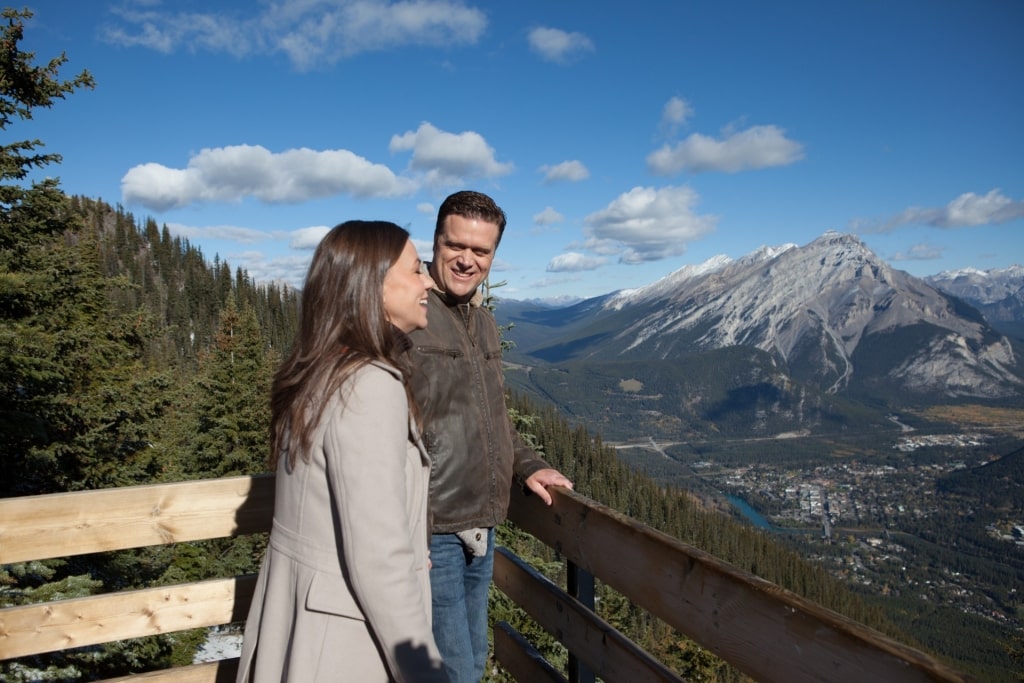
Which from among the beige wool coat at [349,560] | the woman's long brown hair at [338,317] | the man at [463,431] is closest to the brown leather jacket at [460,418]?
the man at [463,431]

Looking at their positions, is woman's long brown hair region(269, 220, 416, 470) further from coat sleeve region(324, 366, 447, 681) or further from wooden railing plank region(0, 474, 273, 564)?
wooden railing plank region(0, 474, 273, 564)

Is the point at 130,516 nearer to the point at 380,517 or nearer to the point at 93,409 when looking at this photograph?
the point at 380,517

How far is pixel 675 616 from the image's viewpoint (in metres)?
2.23

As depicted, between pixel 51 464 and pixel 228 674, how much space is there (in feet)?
38.2

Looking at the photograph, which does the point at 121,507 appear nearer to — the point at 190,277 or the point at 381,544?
the point at 381,544

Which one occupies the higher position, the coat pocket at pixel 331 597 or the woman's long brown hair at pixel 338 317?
the woman's long brown hair at pixel 338 317

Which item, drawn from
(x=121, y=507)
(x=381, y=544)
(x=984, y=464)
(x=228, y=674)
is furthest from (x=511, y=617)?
(x=984, y=464)

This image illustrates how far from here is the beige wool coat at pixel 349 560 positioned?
1888 millimetres

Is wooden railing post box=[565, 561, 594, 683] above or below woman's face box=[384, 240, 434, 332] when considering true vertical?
below

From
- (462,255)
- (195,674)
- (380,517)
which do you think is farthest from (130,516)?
(462,255)

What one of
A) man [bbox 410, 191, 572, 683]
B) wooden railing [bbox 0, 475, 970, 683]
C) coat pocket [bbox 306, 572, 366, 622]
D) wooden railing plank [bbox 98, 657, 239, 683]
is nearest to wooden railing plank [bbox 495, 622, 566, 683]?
wooden railing [bbox 0, 475, 970, 683]

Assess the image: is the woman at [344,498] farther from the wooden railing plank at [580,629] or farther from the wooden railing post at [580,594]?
the wooden railing post at [580,594]

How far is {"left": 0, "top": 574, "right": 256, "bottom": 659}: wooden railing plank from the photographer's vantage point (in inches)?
111

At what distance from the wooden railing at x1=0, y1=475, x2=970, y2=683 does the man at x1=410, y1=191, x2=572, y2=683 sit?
14.8 inches
